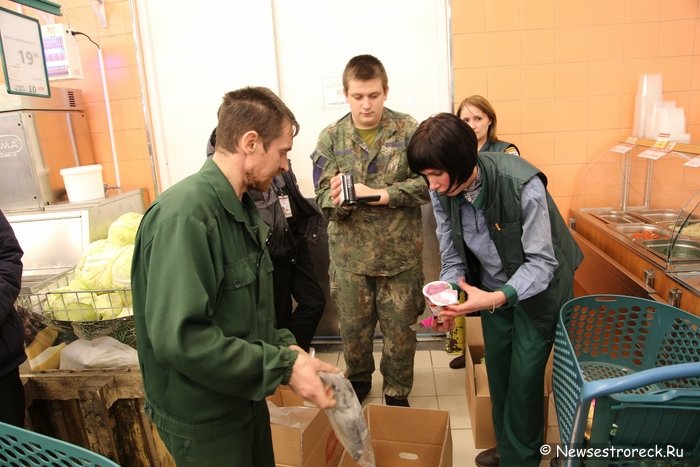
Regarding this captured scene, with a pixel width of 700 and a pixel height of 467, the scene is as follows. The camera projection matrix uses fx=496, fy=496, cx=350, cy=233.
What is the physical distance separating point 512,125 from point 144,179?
2.65 m

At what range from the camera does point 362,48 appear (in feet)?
10.8

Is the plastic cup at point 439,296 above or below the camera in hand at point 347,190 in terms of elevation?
below

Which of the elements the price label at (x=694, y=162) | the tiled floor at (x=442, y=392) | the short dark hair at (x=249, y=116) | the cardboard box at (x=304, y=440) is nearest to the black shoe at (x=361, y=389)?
the tiled floor at (x=442, y=392)

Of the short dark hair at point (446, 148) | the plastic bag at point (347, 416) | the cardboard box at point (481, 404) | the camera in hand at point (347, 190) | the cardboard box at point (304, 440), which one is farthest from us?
the cardboard box at point (481, 404)

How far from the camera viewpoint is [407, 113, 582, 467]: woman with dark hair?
5.53 feet

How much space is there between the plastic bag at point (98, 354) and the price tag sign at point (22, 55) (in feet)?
4.48

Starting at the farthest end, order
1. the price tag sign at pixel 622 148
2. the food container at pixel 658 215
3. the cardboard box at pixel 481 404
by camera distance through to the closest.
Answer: the price tag sign at pixel 622 148
the food container at pixel 658 215
the cardboard box at pixel 481 404

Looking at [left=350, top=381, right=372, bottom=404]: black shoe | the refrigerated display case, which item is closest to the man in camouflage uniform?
[left=350, top=381, right=372, bottom=404]: black shoe

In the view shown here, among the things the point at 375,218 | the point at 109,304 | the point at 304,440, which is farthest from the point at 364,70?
the point at 304,440

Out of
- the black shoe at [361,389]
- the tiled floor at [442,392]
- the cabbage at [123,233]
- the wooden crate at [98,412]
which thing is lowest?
the tiled floor at [442,392]

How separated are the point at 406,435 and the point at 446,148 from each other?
1281 mm

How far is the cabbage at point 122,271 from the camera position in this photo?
2.15 m

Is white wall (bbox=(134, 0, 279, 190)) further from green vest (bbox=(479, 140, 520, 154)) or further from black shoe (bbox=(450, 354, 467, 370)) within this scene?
black shoe (bbox=(450, 354, 467, 370))

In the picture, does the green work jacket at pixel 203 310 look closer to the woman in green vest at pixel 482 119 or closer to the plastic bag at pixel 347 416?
the plastic bag at pixel 347 416
